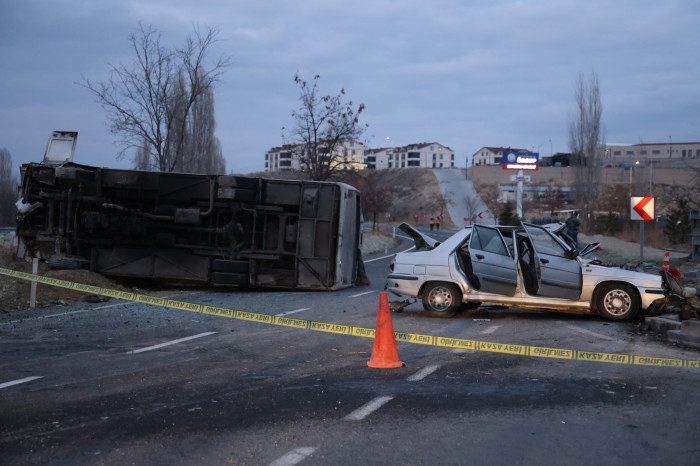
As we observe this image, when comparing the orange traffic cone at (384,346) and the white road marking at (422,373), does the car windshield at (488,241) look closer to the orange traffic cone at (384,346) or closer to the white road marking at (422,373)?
the white road marking at (422,373)

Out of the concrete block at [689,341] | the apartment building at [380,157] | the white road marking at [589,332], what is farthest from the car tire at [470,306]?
the apartment building at [380,157]

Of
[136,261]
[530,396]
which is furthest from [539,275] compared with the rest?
[136,261]

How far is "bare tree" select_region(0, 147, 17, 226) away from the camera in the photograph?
200ft

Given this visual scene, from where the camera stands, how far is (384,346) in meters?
8.09

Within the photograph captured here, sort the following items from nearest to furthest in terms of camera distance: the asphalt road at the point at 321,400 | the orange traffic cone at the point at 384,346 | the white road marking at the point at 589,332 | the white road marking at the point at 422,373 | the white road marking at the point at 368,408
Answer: the asphalt road at the point at 321,400 < the white road marking at the point at 368,408 < the white road marking at the point at 422,373 < the orange traffic cone at the point at 384,346 < the white road marking at the point at 589,332

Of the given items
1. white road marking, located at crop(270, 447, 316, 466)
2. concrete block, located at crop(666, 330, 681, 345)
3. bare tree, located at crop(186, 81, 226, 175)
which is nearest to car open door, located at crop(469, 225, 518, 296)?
concrete block, located at crop(666, 330, 681, 345)

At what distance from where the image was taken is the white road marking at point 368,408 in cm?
588

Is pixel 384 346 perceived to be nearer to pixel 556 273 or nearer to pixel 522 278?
pixel 522 278

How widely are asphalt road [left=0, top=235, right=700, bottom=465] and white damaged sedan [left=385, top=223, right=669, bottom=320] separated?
3.89ft

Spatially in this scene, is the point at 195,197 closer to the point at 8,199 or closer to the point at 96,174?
the point at 96,174

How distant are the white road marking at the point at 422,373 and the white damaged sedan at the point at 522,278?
14.6ft

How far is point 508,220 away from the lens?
62.3 m

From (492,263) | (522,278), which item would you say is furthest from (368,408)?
(522,278)

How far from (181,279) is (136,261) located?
115 cm
